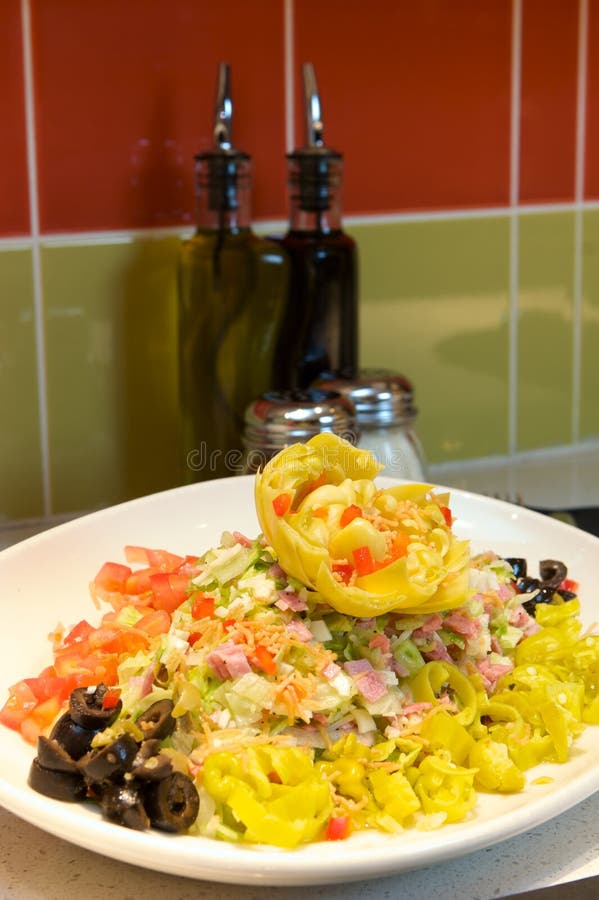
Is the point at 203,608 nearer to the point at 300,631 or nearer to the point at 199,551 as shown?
the point at 300,631

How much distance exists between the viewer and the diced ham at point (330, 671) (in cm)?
86

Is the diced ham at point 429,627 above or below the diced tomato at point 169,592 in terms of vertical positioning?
above

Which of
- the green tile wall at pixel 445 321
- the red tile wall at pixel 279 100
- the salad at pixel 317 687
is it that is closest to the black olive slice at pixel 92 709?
the salad at pixel 317 687

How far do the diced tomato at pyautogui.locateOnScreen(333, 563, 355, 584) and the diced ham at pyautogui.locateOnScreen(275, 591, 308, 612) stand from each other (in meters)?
0.03

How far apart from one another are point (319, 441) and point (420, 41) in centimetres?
82

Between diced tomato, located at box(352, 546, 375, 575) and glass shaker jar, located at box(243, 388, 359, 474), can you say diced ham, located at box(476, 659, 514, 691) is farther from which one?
glass shaker jar, located at box(243, 388, 359, 474)

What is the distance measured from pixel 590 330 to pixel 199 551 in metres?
0.82

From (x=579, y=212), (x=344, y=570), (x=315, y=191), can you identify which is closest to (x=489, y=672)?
(x=344, y=570)

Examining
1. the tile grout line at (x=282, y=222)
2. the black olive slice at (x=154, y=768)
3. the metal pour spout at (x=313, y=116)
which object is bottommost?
the black olive slice at (x=154, y=768)

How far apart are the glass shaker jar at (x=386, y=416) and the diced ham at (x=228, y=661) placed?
0.58m

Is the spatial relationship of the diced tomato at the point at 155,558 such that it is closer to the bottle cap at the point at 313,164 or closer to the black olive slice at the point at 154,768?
the black olive slice at the point at 154,768

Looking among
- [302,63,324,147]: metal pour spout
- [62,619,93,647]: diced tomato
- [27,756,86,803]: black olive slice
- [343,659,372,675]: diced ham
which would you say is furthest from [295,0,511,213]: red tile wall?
[27,756,86,803]: black olive slice

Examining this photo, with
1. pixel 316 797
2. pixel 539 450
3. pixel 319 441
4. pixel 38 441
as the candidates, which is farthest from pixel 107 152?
pixel 316 797

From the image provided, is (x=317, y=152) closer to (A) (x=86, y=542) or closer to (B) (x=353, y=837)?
(A) (x=86, y=542)
